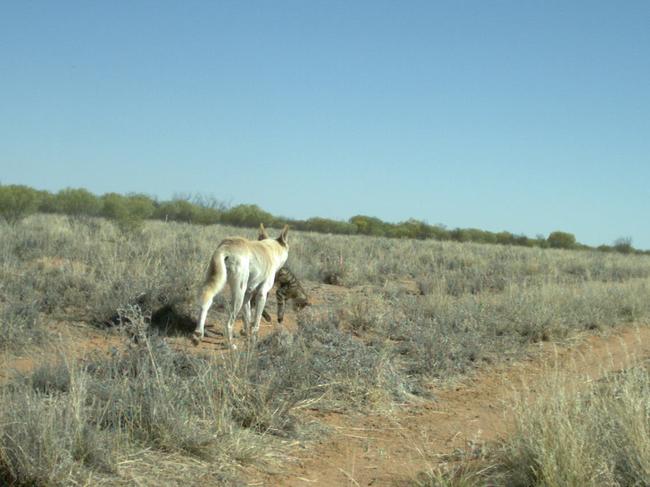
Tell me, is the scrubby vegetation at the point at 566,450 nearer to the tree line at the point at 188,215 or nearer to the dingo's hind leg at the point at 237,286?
the dingo's hind leg at the point at 237,286

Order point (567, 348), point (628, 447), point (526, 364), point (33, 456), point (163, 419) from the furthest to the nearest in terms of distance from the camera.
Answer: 1. point (567, 348)
2. point (526, 364)
3. point (163, 419)
4. point (628, 447)
5. point (33, 456)

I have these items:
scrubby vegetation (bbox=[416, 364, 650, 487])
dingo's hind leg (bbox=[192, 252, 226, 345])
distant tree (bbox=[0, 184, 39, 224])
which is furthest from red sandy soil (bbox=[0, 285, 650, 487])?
distant tree (bbox=[0, 184, 39, 224])

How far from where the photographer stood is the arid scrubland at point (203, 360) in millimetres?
4766

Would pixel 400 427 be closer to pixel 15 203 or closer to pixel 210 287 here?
pixel 210 287

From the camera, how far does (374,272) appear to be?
18875 millimetres

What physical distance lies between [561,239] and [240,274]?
211 feet

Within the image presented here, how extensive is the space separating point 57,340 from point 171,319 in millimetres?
2140

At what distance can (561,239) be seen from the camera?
6850 centimetres

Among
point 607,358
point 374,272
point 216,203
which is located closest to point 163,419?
point 607,358

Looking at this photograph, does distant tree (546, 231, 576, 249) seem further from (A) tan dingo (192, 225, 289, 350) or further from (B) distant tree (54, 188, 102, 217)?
(A) tan dingo (192, 225, 289, 350)

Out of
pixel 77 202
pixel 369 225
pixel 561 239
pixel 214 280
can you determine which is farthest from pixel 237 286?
pixel 561 239

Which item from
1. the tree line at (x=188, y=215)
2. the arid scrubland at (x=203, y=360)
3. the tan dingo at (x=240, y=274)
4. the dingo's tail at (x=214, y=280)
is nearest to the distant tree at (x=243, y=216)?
the tree line at (x=188, y=215)

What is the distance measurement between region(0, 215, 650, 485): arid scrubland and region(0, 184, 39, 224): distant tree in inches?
141

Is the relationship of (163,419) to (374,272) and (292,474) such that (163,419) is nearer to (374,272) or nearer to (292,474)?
(292,474)
